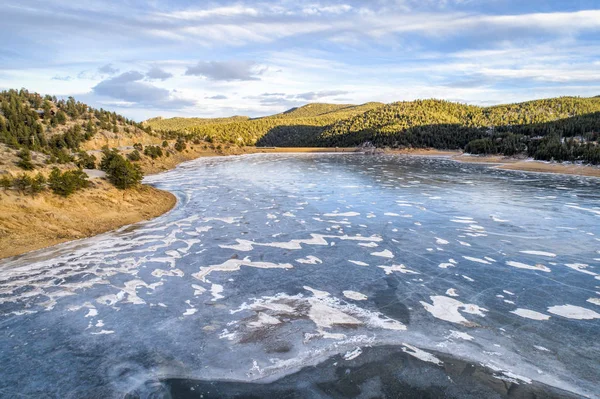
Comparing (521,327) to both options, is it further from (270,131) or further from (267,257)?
(270,131)

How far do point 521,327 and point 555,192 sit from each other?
85.9ft

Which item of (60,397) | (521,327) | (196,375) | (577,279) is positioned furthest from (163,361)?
(577,279)

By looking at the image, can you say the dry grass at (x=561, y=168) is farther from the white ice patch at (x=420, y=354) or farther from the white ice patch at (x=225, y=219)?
the white ice patch at (x=420, y=354)

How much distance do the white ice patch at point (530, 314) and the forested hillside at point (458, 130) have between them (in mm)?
52320

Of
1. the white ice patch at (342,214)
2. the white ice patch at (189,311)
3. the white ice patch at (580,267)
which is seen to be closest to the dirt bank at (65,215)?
the white ice patch at (189,311)

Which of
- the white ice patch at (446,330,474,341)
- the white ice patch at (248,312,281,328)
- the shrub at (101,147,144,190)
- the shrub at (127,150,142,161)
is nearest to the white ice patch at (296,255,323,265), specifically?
the white ice patch at (248,312,281,328)

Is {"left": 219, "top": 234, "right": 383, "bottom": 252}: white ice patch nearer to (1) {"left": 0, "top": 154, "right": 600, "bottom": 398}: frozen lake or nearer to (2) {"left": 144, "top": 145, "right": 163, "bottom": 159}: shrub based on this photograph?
(1) {"left": 0, "top": 154, "right": 600, "bottom": 398}: frozen lake

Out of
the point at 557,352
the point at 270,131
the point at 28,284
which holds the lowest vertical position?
the point at 557,352

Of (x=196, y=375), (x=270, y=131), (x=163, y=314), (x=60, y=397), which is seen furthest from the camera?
(x=270, y=131)

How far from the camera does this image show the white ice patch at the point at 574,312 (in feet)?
28.5

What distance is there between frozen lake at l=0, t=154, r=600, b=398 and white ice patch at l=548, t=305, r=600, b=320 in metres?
0.06

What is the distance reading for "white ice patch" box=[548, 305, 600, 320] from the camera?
28.5ft

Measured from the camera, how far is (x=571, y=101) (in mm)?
130875

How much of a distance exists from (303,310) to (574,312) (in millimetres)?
6780
